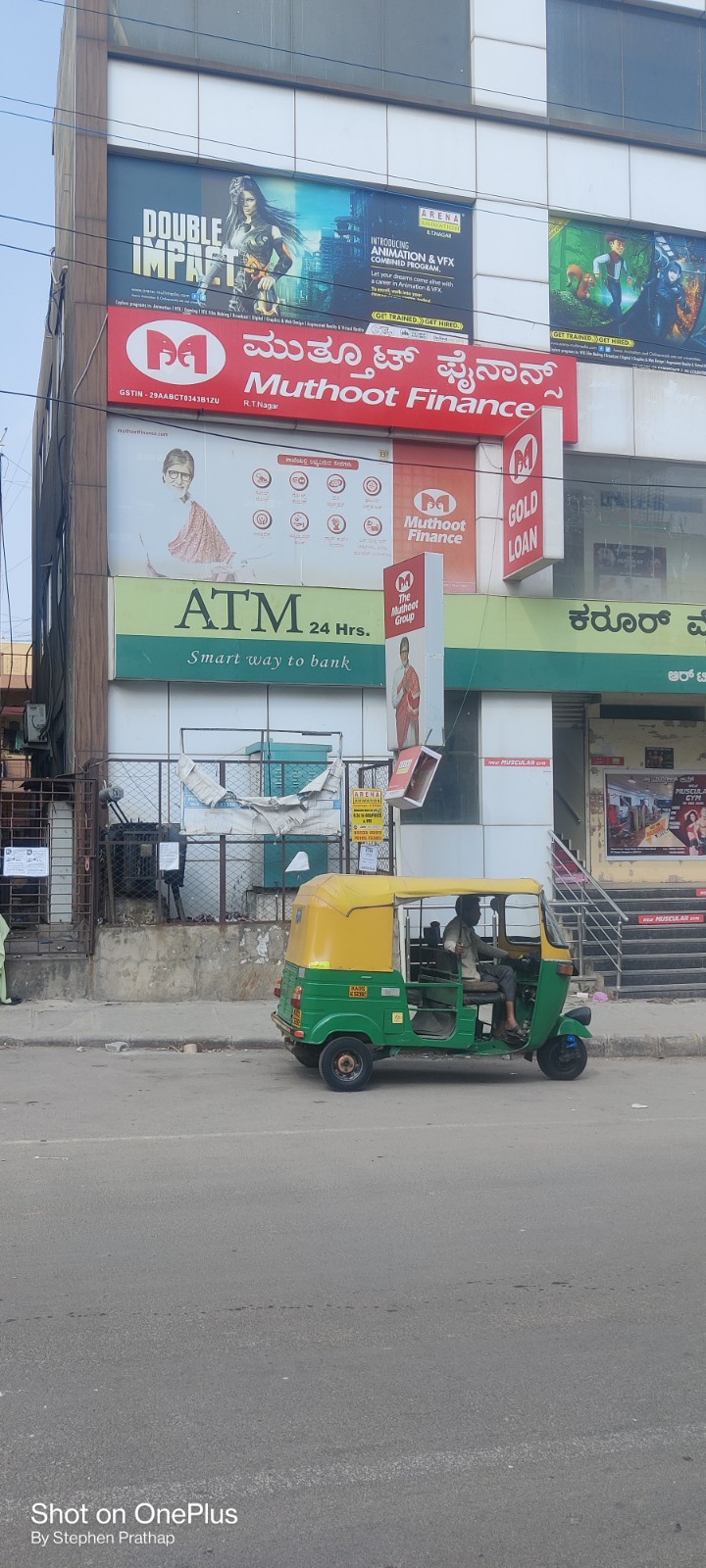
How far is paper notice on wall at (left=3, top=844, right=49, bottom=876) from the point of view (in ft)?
47.9

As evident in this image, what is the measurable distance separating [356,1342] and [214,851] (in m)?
11.9

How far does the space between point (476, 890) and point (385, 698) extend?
7.11 meters

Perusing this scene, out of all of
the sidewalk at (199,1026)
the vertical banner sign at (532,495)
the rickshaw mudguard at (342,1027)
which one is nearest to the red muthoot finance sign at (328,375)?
the vertical banner sign at (532,495)

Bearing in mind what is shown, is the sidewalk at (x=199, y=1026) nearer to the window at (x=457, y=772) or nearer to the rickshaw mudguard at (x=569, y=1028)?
the rickshaw mudguard at (x=569, y=1028)

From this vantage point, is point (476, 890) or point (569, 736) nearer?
point (476, 890)

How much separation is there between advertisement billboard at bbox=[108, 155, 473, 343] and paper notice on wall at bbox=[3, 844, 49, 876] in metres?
7.64

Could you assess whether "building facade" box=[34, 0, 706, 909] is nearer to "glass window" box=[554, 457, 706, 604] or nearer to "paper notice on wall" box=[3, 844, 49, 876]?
"glass window" box=[554, 457, 706, 604]

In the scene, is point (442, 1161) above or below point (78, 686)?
below

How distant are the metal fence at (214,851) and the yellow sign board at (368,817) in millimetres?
906

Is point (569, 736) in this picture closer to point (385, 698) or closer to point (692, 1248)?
point (385, 698)

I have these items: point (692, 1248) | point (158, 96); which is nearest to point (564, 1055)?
point (692, 1248)

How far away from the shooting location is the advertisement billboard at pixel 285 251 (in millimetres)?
17203

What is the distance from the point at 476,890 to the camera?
1081cm

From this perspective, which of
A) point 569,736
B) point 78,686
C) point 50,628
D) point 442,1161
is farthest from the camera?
point 50,628
